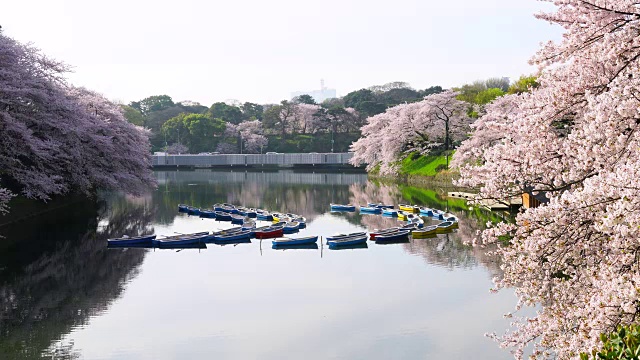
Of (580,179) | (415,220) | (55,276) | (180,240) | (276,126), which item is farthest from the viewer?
(276,126)

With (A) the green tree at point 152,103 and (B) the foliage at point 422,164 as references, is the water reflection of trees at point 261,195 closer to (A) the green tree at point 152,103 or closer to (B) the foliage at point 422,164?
(B) the foliage at point 422,164

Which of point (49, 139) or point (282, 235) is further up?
point (49, 139)

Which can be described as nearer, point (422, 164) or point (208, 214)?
point (208, 214)

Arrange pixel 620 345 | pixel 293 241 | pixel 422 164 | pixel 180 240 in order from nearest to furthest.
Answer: pixel 620 345
pixel 293 241
pixel 180 240
pixel 422 164

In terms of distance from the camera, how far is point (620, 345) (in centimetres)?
959

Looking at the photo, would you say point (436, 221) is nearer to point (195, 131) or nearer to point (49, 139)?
point (49, 139)

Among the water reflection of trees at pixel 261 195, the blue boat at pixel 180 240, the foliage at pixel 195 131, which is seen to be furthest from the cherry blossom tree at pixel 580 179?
the foliage at pixel 195 131

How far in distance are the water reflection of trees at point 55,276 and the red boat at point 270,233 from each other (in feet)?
23.6

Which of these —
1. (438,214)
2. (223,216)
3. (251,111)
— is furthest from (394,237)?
(251,111)

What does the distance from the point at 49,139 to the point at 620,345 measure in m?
37.1

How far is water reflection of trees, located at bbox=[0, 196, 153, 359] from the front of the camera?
20.9 metres

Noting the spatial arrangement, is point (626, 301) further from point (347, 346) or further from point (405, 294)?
point (405, 294)

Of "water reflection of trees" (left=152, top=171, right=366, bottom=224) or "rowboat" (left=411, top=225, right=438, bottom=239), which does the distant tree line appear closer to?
"water reflection of trees" (left=152, top=171, right=366, bottom=224)

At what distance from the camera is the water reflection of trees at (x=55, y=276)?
68.4 ft
